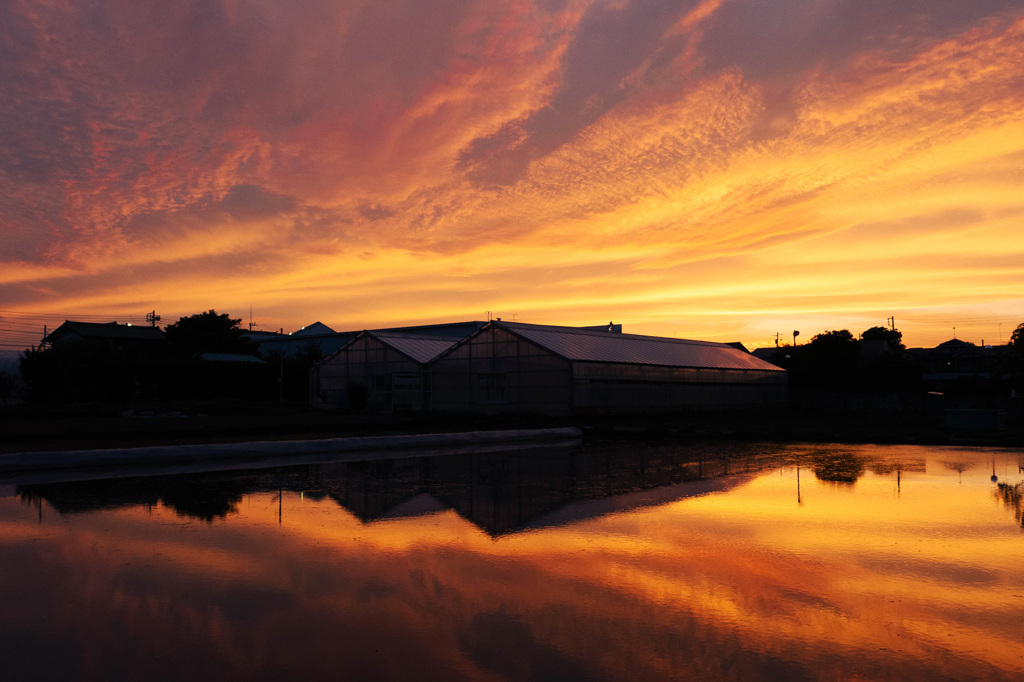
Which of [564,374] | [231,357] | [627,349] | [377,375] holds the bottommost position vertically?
[564,374]

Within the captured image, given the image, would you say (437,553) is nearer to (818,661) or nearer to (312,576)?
(312,576)

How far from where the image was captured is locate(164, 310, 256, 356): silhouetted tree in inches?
3514

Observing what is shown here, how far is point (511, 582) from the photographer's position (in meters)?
8.55

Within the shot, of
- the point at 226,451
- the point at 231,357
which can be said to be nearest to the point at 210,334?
the point at 231,357

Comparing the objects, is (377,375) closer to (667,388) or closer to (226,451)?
(667,388)

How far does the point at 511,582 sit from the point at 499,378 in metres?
37.1

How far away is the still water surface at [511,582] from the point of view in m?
6.17

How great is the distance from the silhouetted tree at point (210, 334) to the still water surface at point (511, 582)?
77.2 metres

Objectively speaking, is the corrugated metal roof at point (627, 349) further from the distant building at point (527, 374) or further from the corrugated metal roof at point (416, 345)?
the corrugated metal roof at point (416, 345)

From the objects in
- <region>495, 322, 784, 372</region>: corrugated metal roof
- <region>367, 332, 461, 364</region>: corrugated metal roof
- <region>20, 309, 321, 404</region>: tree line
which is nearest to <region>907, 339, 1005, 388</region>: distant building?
<region>495, 322, 784, 372</region>: corrugated metal roof

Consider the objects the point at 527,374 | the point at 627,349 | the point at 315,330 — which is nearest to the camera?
the point at 527,374

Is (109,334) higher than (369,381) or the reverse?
higher

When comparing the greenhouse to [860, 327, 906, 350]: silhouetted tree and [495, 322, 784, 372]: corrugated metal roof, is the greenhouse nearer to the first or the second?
[495, 322, 784, 372]: corrugated metal roof

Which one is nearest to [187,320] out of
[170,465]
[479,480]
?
[170,465]
